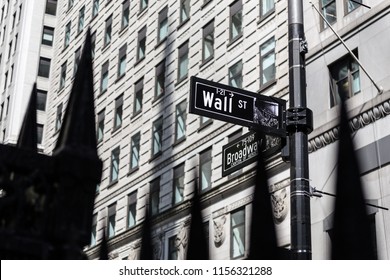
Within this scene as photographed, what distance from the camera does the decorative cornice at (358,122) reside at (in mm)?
23156

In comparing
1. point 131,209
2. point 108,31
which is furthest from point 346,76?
point 108,31

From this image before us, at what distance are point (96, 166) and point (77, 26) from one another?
1978 inches

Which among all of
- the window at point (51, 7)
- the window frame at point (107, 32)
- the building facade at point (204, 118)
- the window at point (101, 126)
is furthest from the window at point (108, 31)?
the window at point (51, 7)

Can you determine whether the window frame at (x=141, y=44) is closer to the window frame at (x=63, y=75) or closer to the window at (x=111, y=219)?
the window at (x=111, y=219)

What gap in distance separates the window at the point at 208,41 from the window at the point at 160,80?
4100mm

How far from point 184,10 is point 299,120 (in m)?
29.7

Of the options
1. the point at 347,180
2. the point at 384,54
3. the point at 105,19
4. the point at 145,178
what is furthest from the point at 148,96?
the point at 347,180

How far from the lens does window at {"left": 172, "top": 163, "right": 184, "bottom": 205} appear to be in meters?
35.2

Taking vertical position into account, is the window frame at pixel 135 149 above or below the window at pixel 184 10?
below

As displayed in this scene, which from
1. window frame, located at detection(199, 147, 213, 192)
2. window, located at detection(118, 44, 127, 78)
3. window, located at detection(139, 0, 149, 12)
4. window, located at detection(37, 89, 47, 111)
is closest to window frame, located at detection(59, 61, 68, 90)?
window, located at detection(37, 89, 47, 111)

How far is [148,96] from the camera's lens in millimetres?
40344

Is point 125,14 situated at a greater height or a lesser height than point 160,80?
greater

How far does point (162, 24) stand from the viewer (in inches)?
1618

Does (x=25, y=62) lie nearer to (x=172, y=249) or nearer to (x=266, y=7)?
(x=172, y=249)
